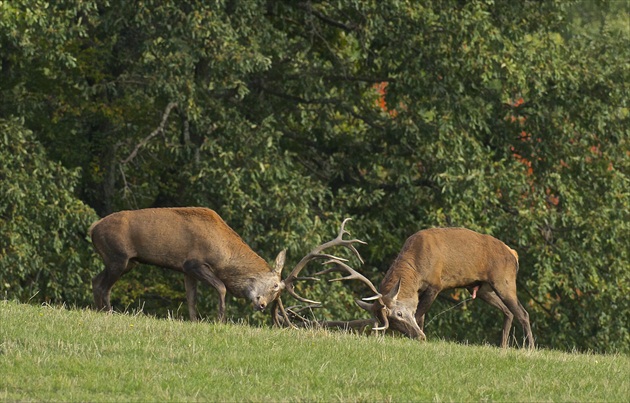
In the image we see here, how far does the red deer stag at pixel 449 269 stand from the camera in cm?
1720

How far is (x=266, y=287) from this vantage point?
17.8 m

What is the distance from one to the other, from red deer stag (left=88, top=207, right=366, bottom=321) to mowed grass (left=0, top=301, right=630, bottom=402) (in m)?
3.42

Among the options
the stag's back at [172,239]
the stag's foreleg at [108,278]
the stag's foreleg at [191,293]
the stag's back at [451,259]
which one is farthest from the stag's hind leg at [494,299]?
the stag's foreleg at [108,278]

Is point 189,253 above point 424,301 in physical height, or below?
above

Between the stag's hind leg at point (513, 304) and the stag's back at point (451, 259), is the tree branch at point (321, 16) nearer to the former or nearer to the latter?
the stag's back at point (451, 259)

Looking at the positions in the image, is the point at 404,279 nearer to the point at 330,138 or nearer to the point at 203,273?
the point at 203,273

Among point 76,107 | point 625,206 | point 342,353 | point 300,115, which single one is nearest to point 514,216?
point 625,206

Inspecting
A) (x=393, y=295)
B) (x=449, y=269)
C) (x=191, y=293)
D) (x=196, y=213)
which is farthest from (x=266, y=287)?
(x=449, y=269)

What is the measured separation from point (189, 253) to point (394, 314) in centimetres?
286

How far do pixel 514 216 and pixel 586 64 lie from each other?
328 centimetres

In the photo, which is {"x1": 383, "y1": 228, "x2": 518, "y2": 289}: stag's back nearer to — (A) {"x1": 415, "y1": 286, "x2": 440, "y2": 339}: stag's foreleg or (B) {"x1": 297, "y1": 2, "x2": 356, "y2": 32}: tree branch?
(A) {"x1": 415, "y1": 286, "x2": 440, "y2": 339}: stag's foreleg

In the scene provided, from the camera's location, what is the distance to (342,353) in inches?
478

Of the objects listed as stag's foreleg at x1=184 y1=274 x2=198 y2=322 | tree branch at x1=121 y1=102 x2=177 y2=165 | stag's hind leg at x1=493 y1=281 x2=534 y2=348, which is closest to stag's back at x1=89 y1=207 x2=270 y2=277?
stag's foreleg at x1=184 y1=274 x2=198 y2=322

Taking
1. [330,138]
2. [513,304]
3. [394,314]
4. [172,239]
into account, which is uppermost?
[172,239]
